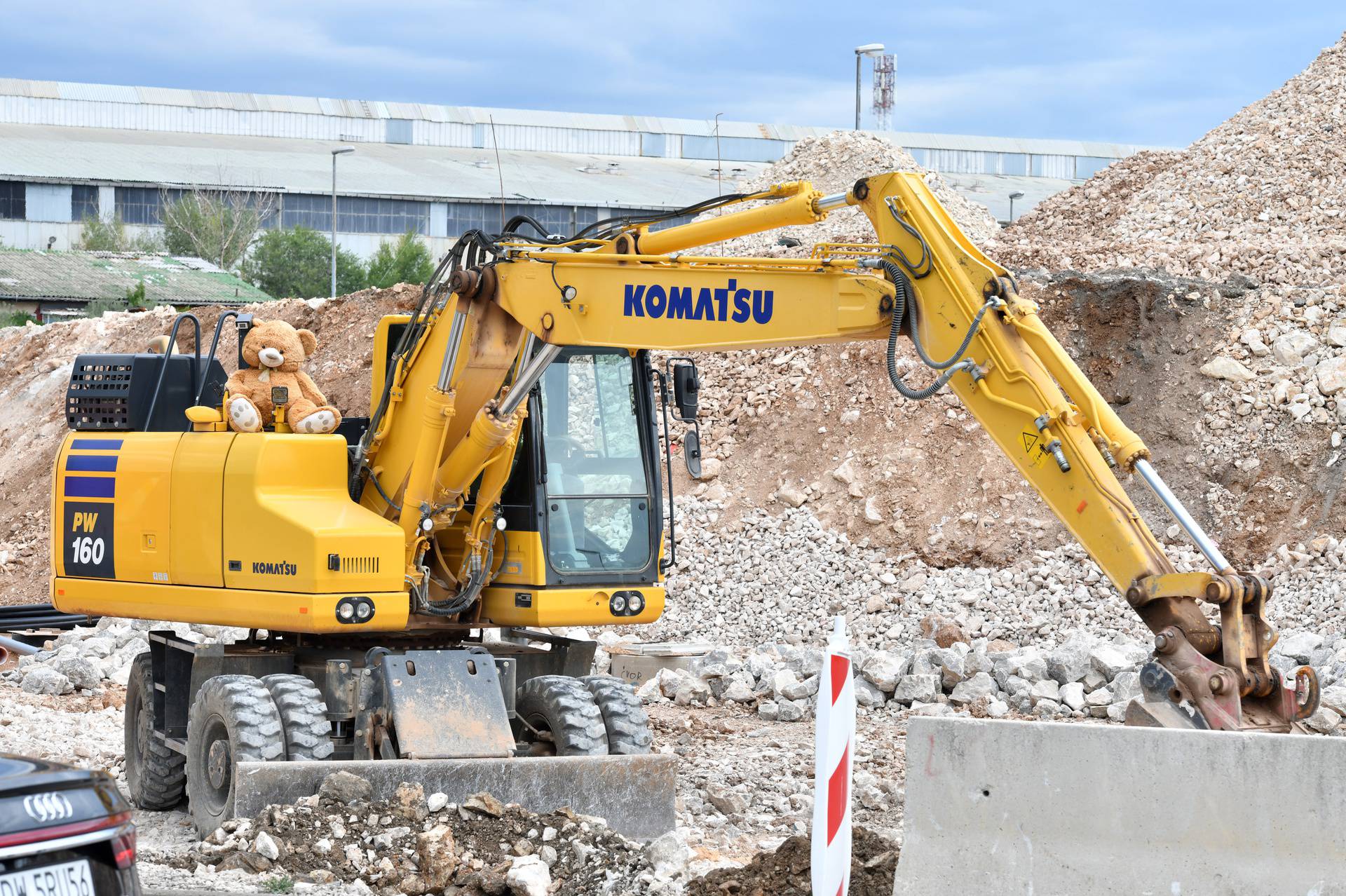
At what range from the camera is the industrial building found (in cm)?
5200

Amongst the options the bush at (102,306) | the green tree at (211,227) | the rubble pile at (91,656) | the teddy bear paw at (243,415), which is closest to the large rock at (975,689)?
the rubble pile at (91,656)

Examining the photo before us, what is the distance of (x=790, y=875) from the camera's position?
6.13 metres

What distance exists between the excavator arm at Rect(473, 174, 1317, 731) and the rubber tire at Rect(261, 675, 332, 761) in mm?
2169

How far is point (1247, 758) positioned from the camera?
17.0ft

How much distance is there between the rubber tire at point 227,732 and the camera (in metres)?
7.73

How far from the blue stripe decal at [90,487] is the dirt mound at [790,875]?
14.8 feet

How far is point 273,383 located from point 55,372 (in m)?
19.5

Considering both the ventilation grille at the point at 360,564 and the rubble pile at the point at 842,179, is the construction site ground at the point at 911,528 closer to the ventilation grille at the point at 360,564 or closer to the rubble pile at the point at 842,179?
the rubble pile at the point at 842,179

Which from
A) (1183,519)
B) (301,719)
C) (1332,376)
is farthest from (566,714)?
(1332,376)

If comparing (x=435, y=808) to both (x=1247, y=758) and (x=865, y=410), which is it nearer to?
(x=1247, y=758)

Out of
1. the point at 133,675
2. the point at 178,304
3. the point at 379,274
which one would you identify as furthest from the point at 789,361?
the point at 379,274

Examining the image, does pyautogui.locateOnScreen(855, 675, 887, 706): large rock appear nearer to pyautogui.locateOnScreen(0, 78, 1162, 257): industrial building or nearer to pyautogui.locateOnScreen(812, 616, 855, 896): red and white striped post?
pyautogui.locateOnScreen(812, 616, 855, 896): red and white striped post

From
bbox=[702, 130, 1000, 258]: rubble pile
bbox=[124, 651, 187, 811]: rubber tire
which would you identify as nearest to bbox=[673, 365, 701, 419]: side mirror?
bbox=[124, 651, 187, 811]: rubber tire

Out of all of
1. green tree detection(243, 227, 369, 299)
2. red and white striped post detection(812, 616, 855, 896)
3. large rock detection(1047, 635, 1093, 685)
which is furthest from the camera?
green tree detection(243, 227, 369, 299)
